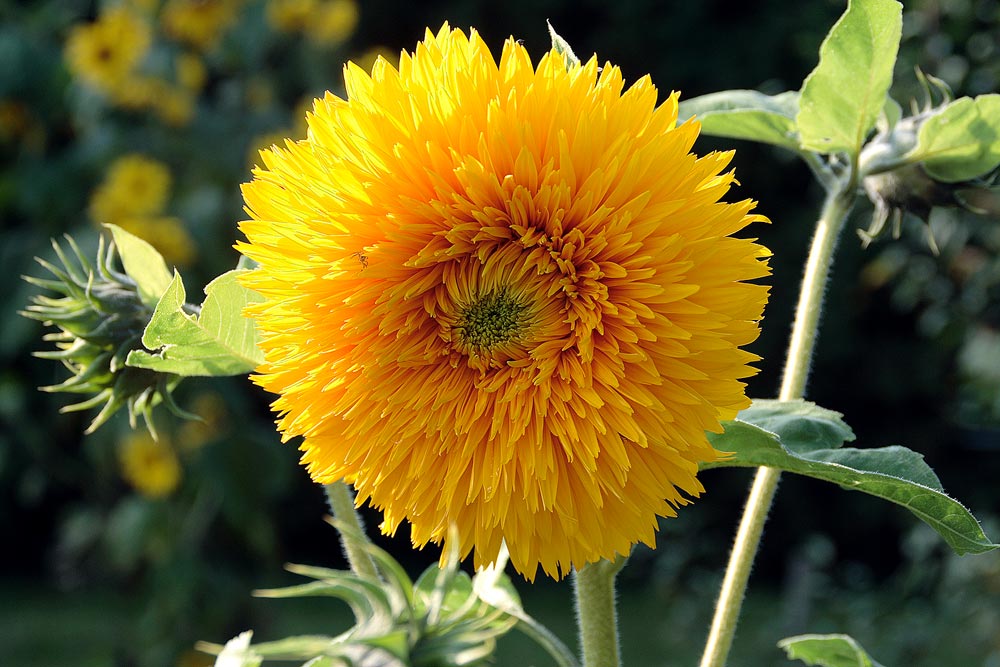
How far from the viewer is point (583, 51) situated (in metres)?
6.28

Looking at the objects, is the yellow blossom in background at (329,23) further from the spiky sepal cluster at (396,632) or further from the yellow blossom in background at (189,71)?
the spiky sepal cluster at (396,632)

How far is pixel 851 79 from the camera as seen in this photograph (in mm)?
788

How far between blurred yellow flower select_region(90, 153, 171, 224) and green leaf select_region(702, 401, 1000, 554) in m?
2.86

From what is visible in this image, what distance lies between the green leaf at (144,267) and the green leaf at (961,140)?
1.76 ft

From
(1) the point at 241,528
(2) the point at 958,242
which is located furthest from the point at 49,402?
(2) the point at 958,242

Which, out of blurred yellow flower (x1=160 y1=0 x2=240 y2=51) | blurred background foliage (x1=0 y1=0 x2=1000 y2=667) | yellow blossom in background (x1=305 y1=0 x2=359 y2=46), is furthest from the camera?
yellow blossom in background (x1=305 y1=0 x2=359 y2=46)

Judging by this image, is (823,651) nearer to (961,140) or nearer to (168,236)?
(961,140)

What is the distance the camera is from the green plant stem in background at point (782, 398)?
762mm

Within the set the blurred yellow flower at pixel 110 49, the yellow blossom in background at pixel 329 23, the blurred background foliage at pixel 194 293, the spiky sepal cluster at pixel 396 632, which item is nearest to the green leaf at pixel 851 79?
the spiky sepal cluster at pixel 396 632

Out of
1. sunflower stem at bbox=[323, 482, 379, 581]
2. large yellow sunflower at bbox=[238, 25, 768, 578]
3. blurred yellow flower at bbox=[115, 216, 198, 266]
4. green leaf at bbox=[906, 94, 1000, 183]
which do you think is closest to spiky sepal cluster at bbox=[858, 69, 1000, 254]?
green leaf at bbox=[906, 94, 1000, 183]

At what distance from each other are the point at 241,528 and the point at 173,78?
1301mm

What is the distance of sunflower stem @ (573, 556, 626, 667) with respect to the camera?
28.7 inches

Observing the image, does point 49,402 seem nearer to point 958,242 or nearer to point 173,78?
point 173,78

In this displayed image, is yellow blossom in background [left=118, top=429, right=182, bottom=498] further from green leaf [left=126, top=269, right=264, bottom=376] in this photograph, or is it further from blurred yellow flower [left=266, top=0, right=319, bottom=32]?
green leaf [left=126, top=269, right=264, bottom=376]
